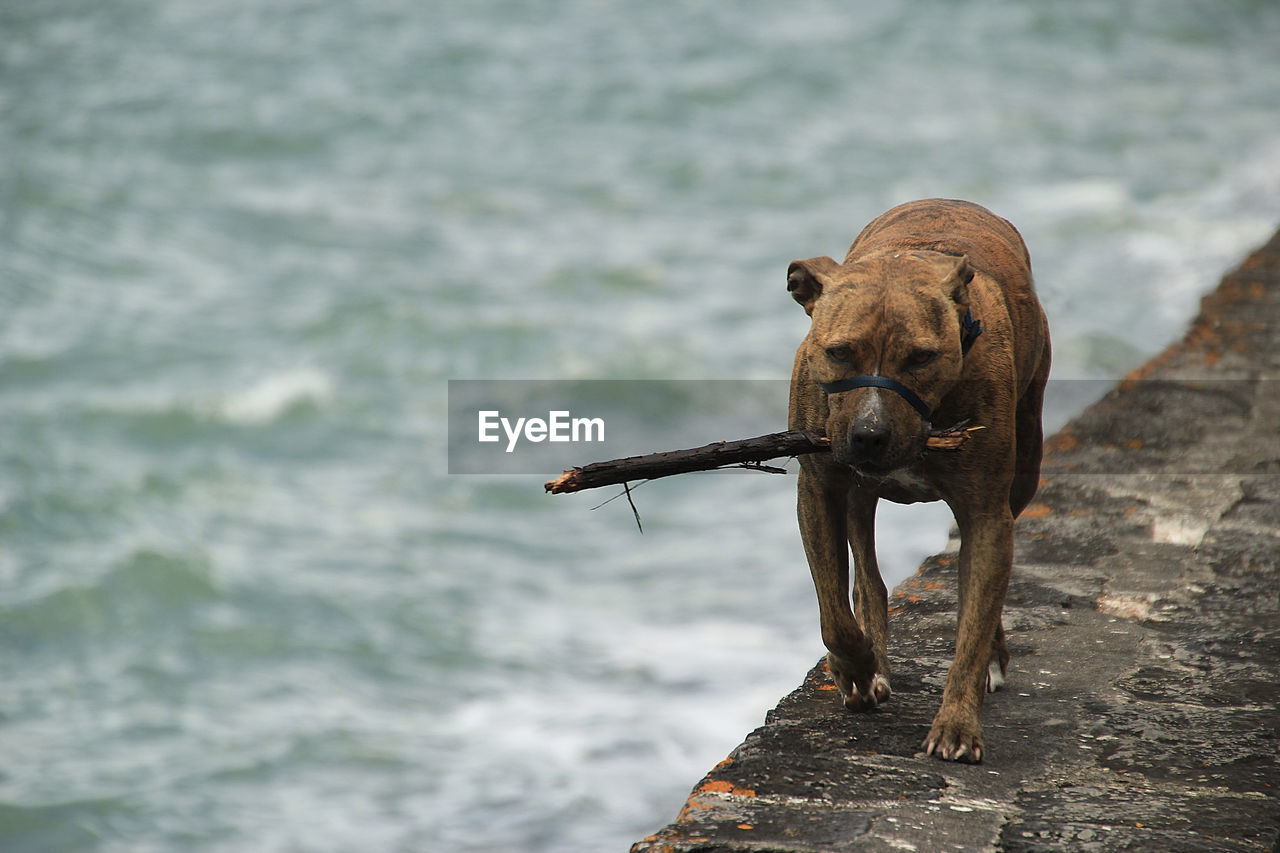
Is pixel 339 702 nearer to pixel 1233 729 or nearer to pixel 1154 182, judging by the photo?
pixel 1233 729

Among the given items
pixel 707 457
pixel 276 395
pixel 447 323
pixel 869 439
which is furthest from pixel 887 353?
pixel 447 323

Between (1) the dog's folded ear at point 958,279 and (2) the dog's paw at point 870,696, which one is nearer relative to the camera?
(1) the dog's folded ear at point 958,279

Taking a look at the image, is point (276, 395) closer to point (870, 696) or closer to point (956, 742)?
point (870, 696)

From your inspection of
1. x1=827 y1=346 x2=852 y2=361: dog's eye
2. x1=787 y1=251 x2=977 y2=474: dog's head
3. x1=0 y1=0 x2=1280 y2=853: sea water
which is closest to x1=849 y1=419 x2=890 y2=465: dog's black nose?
x1=787 y1=251 x2=977 y2=474: dog's head

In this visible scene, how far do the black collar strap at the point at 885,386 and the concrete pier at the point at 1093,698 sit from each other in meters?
0.88

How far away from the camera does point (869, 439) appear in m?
2.91

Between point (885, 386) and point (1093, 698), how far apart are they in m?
1.28

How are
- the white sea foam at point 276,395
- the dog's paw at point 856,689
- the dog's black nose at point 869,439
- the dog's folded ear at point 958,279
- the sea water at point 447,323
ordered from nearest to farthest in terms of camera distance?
the dog's black nose at point 869,439 < the dog's folded ear at point 958,279 < the dog's paw at point 856,689 < the sea water at point 447,323 < the white sea foam at point 276,395

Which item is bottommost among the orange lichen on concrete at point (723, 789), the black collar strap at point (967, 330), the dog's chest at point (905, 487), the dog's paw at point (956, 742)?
the orange lichen on concrete at point (723, 789)

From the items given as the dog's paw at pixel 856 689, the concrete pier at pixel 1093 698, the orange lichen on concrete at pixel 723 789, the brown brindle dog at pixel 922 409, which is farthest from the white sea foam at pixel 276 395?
the orange lichen on concrete at pixel 723 789

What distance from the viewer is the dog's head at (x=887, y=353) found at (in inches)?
116

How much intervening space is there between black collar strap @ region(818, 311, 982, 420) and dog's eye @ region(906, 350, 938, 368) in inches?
2.2

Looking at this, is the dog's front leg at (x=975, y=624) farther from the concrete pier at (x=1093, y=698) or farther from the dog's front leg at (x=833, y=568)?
the dog's front leg at (x=833, y=568)

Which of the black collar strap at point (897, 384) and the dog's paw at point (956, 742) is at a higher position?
the black collar strap at point (897, 384)
